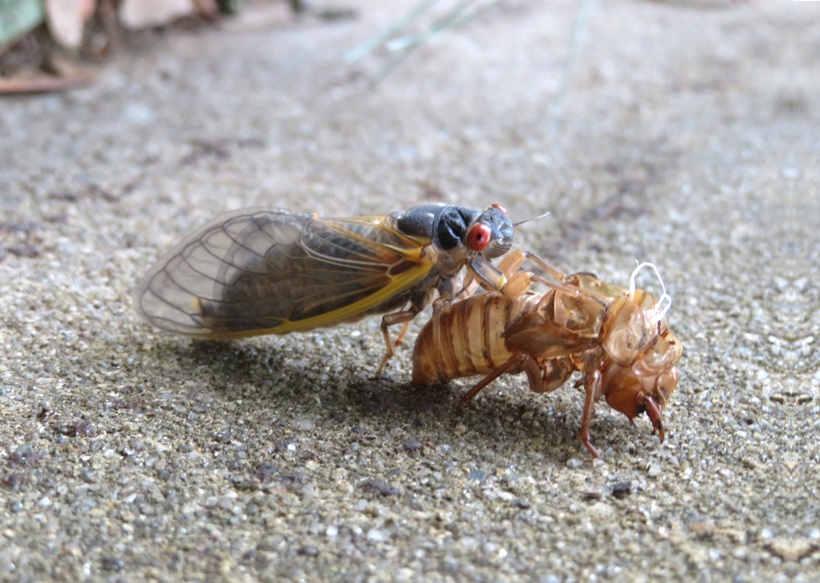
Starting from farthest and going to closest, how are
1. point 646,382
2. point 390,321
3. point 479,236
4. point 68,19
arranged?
point 68,19
point 390,321
point 479,236
point 646,382

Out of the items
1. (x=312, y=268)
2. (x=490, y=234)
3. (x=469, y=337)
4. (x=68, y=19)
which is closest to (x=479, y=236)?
(x=490, y=234)

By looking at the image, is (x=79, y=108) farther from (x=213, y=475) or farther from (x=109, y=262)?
(x=213, y=475)

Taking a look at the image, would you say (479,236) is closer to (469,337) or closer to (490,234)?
(490,234)

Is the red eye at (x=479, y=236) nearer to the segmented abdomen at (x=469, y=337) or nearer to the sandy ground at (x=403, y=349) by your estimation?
the segmented abdomen at (x=469, y=337)

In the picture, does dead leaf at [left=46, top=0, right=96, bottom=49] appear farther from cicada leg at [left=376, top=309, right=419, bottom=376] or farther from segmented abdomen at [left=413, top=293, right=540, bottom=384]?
segmented abdomen at [left=413, top=293, right=540, bottom=384]

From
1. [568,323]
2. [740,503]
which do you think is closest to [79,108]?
[568,323]

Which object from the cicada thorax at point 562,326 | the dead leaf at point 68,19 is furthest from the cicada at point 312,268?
the dead leaf at point 68,19
